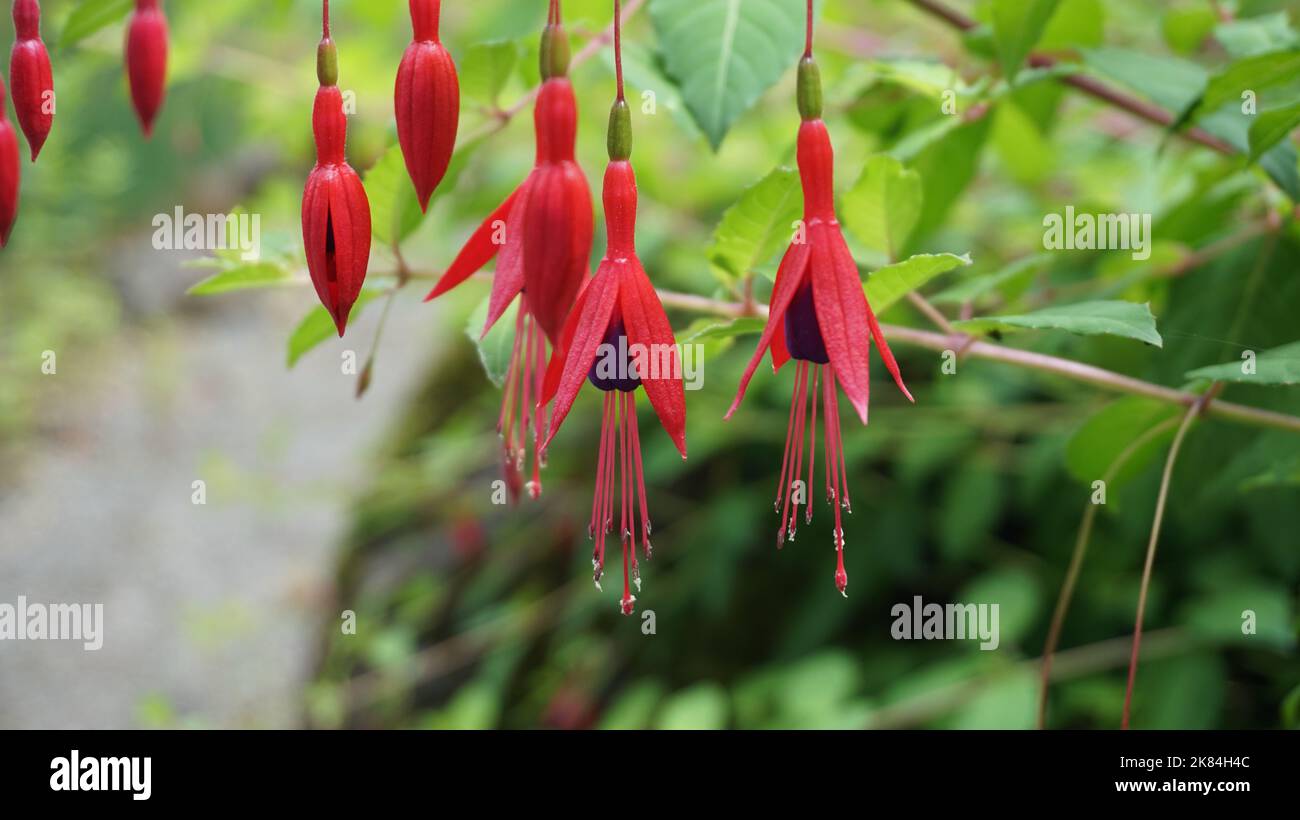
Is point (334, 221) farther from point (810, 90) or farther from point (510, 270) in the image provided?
point (810, 90)

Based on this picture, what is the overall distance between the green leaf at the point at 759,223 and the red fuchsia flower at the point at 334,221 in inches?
7.8

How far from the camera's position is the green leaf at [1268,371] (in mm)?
500

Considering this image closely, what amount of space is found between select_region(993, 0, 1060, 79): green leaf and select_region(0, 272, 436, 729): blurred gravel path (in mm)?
1543

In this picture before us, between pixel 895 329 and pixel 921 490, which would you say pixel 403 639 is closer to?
pixel 921 490

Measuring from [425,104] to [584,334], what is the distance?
0.36 ft

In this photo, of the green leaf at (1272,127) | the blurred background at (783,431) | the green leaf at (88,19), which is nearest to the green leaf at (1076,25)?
the blurred background at (783,431)

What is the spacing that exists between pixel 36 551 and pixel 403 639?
2057mm

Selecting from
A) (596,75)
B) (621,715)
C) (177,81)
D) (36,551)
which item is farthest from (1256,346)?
(36,551)

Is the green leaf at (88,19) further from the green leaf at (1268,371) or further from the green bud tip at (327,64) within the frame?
the green leaf at (1268,371)

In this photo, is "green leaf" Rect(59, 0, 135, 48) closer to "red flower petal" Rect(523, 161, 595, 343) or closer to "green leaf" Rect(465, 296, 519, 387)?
"green leaf" Rect(465, 296, 519, 387)

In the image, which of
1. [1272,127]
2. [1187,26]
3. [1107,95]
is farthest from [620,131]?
[1187,26]

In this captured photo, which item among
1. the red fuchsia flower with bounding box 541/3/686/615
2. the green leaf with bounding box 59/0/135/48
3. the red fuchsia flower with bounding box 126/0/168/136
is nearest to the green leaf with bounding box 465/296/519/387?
the red fuchsia flower with bounding box 541/3/686/615

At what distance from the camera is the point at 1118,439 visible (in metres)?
0.67

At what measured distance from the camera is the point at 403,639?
174cm
